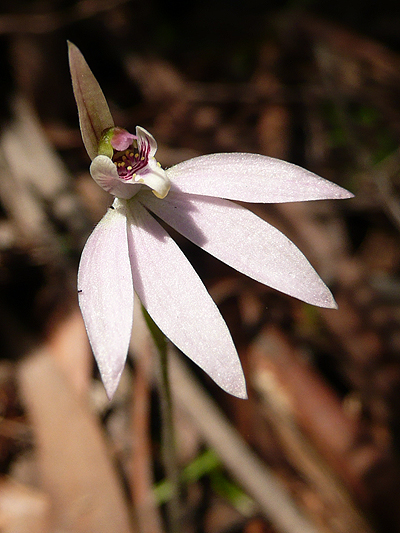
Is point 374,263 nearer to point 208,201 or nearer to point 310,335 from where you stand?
point 310,335

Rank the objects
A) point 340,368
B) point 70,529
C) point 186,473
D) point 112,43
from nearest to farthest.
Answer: point 70,529, point 186,473, point 340,368, point 112,43

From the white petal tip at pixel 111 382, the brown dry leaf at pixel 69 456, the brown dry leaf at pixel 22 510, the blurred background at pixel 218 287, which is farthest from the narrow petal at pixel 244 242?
the brown dry leaf at pixel 22 510


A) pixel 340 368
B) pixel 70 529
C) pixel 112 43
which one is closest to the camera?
pixel 70 529

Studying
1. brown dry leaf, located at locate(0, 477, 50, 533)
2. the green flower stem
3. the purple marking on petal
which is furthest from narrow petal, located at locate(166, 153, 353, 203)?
brown dry leaf, located at locate(0, 477, 50, 533)

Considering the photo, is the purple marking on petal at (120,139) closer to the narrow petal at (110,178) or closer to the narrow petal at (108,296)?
the narrow petal at (110,178)

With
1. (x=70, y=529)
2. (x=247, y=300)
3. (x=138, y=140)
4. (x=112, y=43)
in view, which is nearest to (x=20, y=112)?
(x=112, y=43)

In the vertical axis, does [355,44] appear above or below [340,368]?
above

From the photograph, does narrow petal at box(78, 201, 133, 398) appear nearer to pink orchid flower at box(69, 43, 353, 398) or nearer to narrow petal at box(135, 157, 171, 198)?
pink orchid flower at box(69, 43, 353, 398)
